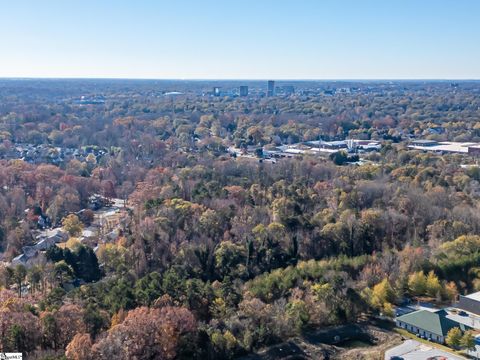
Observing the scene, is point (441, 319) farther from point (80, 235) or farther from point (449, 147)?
point (449, 147)

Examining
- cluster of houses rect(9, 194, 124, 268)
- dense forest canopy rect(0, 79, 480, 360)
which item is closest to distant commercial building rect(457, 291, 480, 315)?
dense forest canopy rect(0, 79, 480, 360)

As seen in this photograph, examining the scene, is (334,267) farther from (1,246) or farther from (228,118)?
(228,118)

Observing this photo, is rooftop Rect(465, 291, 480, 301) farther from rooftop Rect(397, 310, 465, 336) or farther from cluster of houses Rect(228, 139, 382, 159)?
cluster of houses Rect(228, 139, 382, 159)

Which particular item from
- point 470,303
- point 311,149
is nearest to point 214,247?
point 470,303

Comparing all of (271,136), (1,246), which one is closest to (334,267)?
(1,246)

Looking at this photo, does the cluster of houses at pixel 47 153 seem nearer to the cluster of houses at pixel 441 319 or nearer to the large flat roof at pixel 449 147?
the large flat roof at pixel 449 147

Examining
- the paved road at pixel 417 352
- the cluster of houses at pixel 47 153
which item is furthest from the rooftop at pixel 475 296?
the cluster of houses at pixel 47 153
